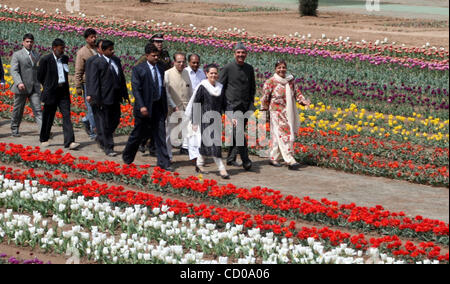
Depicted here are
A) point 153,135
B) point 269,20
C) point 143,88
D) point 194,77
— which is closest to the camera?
point 143,88

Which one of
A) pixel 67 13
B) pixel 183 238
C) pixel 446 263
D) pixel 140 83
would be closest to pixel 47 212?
pixel 183 238

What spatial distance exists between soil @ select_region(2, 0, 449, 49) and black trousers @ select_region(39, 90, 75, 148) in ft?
52.9

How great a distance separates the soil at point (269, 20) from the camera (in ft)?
96.6

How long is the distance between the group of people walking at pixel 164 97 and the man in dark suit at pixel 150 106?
0.01 meters

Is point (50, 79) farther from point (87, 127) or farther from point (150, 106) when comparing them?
point (150, 106)

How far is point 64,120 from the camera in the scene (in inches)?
500

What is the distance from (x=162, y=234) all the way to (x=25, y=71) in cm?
617

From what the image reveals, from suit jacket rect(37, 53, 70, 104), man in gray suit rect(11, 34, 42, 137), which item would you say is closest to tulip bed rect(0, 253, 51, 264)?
suit jacket rect(37, 53, 70, 104)

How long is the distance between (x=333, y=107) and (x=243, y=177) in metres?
5.69

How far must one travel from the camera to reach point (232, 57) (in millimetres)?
21625

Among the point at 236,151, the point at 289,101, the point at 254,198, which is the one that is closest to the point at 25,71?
the point at 236,151

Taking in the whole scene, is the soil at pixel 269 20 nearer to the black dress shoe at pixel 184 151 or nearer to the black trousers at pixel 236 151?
the black dress shoe at pixel 184 151

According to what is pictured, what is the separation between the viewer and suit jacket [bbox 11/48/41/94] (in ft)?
44.3

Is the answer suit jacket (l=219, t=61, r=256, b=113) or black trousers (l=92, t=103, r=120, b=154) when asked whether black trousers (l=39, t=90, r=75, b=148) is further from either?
suit jacket (l=219, t=61, r=256, b=113)
